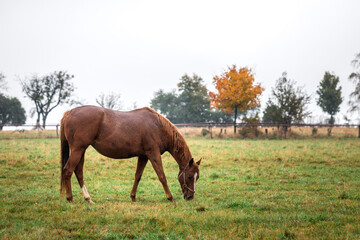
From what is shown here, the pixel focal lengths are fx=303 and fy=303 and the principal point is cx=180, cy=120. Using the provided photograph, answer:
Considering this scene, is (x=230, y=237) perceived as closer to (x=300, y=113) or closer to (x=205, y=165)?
(x=205, y=165)

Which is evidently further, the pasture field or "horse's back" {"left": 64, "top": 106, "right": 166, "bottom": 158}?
"horse's back" {"left": 64, "top": 106, "right": 166, "bottom": 158}

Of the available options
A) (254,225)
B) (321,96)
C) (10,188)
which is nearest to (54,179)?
(10,188)

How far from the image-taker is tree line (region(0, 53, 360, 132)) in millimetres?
31812

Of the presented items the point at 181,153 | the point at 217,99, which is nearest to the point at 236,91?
the point at 217,99

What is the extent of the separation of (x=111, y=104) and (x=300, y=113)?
4140 cm

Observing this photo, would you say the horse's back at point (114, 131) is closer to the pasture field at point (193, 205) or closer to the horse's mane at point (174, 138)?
the horse's mane at point (174, 138)

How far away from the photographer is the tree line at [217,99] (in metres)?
31.8

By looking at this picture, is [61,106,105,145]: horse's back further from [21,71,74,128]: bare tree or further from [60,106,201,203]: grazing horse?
[21,71,74,128]: bare tree

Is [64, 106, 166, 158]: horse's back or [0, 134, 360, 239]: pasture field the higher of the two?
[64, 106, 166, 158]: horse's back

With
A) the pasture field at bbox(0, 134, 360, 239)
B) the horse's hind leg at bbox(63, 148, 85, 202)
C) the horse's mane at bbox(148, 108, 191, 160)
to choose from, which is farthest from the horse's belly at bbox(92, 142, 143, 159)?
the pasture field at bbox(0, 134, 360, 239)

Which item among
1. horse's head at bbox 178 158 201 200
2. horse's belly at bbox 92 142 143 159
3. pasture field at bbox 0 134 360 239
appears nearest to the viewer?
pasture field at bbox 0 134 360 239

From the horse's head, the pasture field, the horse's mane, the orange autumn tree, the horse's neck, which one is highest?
the orange autumn tree

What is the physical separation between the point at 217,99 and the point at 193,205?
103 feet

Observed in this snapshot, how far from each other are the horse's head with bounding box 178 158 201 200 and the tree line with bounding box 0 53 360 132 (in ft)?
86.0
